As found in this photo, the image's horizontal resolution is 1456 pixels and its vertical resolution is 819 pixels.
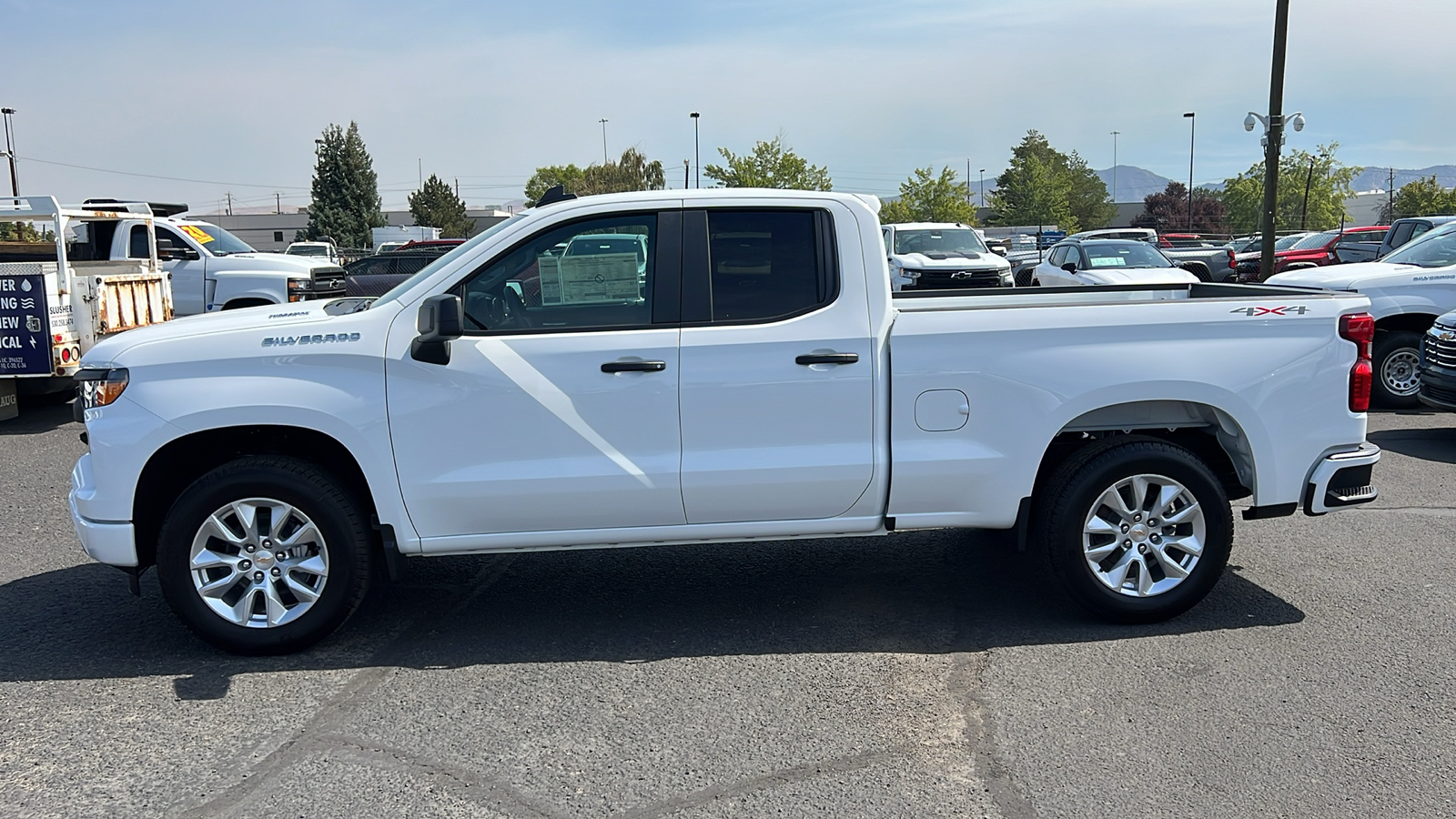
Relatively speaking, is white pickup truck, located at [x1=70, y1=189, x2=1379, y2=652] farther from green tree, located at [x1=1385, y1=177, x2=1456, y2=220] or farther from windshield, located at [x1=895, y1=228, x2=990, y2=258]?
green tree, located at [x1=1385, y1=177, x2=1456, y2=220]

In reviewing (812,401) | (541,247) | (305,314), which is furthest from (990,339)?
(305,314)

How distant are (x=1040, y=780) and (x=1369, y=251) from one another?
16.6 metres

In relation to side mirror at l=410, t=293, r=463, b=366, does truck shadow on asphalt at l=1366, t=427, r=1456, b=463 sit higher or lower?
lower

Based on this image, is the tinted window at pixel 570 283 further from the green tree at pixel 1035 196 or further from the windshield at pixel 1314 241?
the green tree at pixel 1035 196

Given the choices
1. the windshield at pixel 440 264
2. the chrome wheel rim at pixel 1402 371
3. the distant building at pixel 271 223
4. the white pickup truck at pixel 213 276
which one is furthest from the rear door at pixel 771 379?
the distant building at pixel 271 223

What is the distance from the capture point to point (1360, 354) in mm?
5074

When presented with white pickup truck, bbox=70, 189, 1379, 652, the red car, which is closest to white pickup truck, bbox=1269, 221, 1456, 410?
white pickup truck, bbox=70, 189, 1379, 652

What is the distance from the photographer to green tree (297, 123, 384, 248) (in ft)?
233

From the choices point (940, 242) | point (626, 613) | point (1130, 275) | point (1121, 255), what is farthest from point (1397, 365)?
point (940, 242)

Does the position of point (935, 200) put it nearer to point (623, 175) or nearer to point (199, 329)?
point (623, 175)

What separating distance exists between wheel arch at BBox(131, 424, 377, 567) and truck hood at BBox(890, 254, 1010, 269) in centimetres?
1572

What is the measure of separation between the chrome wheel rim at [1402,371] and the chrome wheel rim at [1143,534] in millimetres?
7416

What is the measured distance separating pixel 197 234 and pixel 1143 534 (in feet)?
46.1

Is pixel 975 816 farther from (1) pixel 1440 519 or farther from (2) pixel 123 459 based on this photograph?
(1) pixel 1440 519
